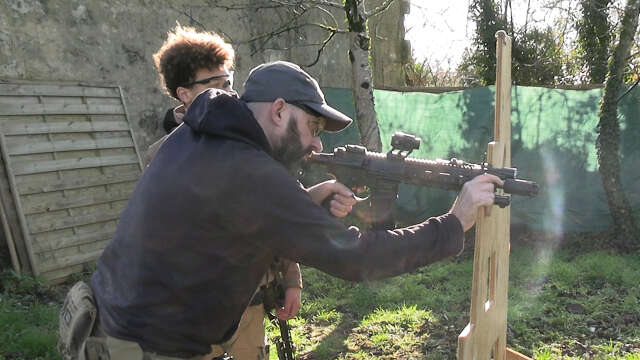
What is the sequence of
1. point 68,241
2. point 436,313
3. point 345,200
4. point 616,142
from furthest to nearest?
1. point 616,142
2. point 68,241
3. point 436,313
4. point 345,200

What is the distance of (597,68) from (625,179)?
4.65 m

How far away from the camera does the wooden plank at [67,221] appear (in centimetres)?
548

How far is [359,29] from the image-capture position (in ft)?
19.9

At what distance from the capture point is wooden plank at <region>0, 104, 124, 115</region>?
5.49 meters

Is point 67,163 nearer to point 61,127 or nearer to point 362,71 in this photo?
point 61,127

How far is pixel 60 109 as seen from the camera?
19.4ft

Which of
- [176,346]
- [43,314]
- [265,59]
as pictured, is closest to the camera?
[176,346]

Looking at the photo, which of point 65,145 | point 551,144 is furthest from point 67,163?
point 551,144

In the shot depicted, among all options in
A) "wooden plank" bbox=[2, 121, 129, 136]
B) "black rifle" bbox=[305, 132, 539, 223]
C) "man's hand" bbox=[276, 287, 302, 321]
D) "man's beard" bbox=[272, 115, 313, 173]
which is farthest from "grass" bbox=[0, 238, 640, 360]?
"man's beard" bbox=[272, 115, 313, 173]

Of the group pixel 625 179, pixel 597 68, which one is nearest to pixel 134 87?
pixel 625 179

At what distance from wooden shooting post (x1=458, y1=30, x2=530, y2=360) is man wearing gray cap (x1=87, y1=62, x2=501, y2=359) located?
0.48 metres

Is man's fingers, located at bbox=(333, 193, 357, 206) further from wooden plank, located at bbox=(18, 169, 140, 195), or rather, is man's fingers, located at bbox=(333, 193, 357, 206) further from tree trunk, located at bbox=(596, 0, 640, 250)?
tree trunk, located at bbox=(596, 0, 640, 250)

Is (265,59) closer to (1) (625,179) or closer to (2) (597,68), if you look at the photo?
(1) (625,179)

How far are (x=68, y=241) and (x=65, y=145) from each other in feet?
3.63
